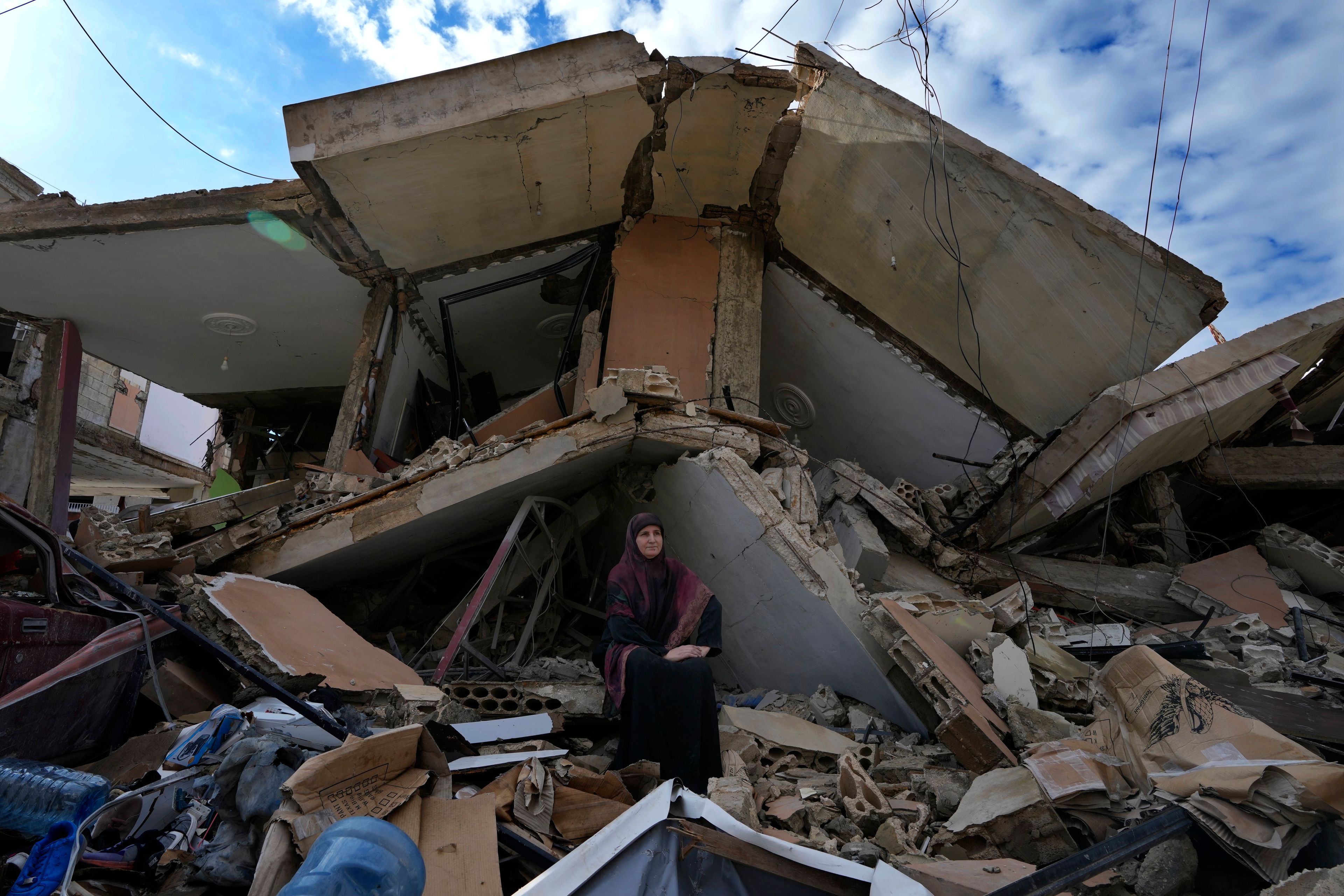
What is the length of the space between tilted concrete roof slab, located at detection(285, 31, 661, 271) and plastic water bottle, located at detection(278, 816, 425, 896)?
5447 mm

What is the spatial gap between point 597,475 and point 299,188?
3.40 metres

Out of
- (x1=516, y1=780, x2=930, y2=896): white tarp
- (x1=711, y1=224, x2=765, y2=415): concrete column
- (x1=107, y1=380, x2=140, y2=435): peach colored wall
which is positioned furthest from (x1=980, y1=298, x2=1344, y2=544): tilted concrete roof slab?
(x1=107, y1=380, x2=140, y2=435): peach colored wall

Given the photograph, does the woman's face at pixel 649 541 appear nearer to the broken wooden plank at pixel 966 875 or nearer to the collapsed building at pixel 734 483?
the collapsed building at pixel 734 483

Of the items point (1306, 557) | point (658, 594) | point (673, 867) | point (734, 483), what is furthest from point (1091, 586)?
point (673, 867)

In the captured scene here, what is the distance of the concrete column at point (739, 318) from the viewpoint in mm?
7125

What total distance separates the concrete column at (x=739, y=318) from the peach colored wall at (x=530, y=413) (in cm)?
148

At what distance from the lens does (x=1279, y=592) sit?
254 inches

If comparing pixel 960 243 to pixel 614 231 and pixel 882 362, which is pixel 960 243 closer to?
pixel 882 362

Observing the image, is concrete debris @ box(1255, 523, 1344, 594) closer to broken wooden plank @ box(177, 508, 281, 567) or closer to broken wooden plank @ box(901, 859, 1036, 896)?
broken wooden plank @ box(901, 859, 1036, 896)

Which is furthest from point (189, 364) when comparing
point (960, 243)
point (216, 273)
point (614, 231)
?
point (960, 243)

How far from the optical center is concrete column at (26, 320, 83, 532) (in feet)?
21.9

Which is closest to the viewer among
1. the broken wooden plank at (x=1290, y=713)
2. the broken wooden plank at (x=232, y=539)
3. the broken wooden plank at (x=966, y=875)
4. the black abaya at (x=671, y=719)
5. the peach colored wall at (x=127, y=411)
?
the broken wooden plank at (x=966, y=875)

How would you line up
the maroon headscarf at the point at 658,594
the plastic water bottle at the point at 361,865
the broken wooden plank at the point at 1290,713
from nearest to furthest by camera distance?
the plastic water bottle at the point at 361,865 → the broken wooden plank at the point at 1290,713 → the maroon headscarf at the point at 658,594


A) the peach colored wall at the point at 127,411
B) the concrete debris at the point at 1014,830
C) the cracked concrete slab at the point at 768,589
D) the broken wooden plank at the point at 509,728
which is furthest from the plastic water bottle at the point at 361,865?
the peach colored wall at the point at 127,411
